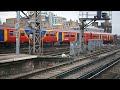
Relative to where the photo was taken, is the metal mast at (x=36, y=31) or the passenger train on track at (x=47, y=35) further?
the passenger train on track at (x=47, y=35)

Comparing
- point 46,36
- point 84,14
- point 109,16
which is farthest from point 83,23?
point 46,36

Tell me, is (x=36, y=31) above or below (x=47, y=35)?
above

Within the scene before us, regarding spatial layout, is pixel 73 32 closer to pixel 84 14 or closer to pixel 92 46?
pixel 92 46

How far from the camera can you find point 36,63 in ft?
67.2

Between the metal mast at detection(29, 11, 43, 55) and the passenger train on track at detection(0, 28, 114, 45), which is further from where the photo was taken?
the passenger train on track at detection(0, 28, 114, 45)

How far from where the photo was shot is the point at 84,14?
2936cm

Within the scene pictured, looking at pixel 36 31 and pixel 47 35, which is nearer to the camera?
pixel 36 31
